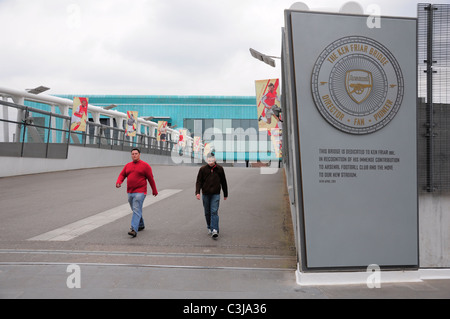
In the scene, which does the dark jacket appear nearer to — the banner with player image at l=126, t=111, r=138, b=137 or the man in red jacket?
the man in red jacket

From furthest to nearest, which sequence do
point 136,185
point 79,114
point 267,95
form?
point 79,114 → point 267,95 → point 136,185

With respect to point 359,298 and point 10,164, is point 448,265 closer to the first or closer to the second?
point 359,298

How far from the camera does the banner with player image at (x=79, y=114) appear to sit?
900 inches

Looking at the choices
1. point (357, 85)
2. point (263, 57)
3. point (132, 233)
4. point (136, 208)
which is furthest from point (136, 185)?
point (263, 57)

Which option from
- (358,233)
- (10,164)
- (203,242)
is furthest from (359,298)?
(10,164)

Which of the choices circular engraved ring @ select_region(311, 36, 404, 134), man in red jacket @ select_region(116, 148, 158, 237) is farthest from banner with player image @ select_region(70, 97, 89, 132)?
circular engraved ring @ select_region(311, 36, 404, 134)

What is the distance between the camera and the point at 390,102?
19.7 feet

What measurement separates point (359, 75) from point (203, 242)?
13.2 ft

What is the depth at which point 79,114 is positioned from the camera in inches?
909

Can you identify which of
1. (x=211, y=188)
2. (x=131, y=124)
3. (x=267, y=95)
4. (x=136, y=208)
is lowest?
(x=136, y=208)

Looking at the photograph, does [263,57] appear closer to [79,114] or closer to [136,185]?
[136,185]

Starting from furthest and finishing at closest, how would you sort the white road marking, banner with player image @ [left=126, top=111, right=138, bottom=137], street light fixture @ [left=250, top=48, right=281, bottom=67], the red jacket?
1. banner with player image @ [left=126, top=111, right=138, bottom=137]
2. street light fixture @ [left=250, top=48, right=281, bottom=67]
3. the red jacket
4. the white road marking

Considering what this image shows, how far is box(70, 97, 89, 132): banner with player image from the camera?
2286 centimetres

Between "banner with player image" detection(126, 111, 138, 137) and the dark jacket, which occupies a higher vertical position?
"banner with player image" detection(126, 111, 138, 137)
